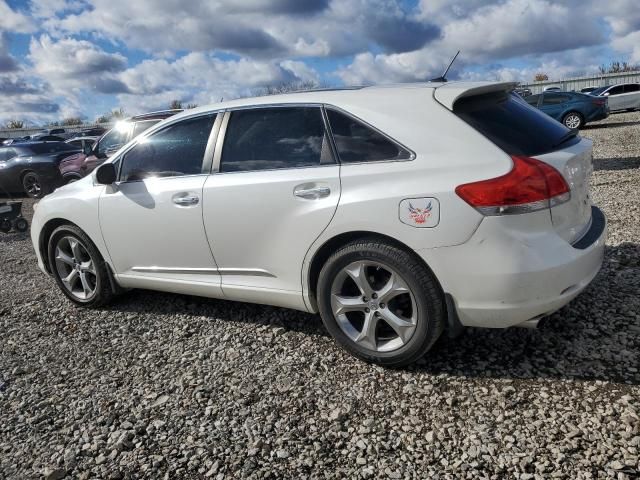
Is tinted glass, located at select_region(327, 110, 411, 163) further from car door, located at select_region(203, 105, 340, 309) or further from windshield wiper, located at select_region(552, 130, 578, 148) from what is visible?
windshield wiper, located at select_region(552, 130, 578, 148)

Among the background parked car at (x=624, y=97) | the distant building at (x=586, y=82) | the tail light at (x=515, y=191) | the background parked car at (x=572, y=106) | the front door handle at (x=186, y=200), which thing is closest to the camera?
the tail light at (x=515, y=191)

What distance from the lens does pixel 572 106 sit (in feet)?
59.5

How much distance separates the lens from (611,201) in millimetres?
7031

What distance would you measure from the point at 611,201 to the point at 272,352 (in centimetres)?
559

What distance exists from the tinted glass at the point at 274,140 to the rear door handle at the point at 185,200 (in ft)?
0.93

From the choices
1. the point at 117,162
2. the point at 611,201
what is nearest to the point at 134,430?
the point at 117,162

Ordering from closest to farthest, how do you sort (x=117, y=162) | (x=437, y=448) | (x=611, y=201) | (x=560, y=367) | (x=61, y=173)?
1. (x=437, y=448)
2. (x=560, y=367)
3. (x=117, y=162)
4. (x=611, y=201)
5. (x=61, y=173)

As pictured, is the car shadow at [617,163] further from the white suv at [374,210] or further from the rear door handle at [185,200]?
the rear door handle at [185,200]

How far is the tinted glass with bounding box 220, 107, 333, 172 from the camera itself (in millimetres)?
3256

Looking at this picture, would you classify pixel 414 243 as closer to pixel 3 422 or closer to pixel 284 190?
pixel 284 190

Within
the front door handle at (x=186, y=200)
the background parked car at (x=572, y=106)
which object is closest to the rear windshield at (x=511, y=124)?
the front door handle at (x=186, y=200)

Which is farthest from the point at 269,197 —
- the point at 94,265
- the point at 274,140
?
the point at 94,265

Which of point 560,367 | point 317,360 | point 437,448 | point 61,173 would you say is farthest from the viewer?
point 61,173

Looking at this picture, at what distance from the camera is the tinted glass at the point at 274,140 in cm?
326
